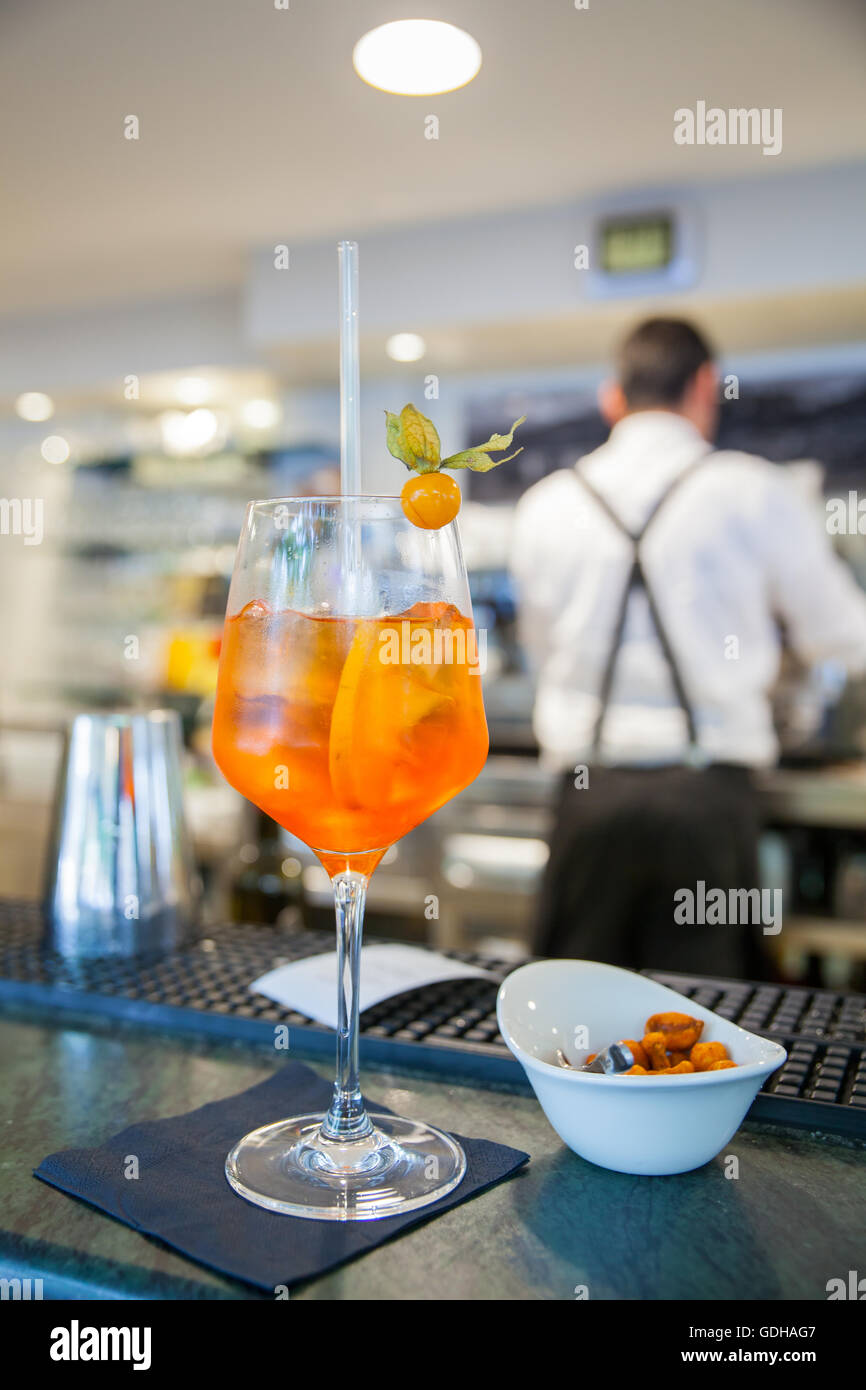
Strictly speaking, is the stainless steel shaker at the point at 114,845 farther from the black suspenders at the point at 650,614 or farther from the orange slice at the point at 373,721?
the black suspenders at the point at 650,614

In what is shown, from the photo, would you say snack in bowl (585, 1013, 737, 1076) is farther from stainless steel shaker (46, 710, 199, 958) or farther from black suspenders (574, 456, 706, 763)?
black suspenders (574, 456, 706, 763)

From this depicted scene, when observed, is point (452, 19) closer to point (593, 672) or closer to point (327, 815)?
point (593, 672)

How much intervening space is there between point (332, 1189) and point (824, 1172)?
0.89ft

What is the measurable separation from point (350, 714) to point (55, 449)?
14.2 feet

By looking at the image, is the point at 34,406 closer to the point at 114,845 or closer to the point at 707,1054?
the point at 114,845

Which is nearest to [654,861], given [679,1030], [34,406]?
[679,1030]

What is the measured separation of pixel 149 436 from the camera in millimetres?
4344

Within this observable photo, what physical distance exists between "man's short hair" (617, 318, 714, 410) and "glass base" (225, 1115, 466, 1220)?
1.69 m

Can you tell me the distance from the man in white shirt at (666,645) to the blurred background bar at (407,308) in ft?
1.84

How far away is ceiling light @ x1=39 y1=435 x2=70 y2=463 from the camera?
454 centimetres

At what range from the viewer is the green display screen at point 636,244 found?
9.37 ft

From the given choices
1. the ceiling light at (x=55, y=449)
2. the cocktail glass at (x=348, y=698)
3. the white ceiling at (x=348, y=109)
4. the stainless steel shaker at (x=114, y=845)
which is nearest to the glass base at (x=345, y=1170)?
the cocktail glass at (x=348, y=698)

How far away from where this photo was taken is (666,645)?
205cm

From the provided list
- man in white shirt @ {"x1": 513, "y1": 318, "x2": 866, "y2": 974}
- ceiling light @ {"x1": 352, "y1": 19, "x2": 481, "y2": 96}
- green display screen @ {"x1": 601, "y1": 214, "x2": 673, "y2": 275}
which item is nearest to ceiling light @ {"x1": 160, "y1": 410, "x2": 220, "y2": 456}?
green display screen @ {"x1": 601, "y1": 214, "x2": 673, "y2": 275}
